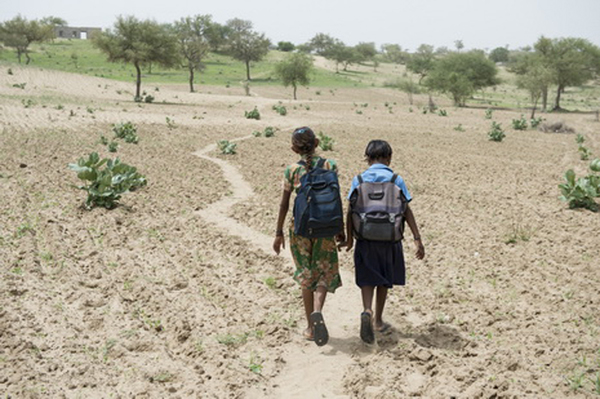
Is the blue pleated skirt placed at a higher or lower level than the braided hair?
lower

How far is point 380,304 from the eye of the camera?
4.86m

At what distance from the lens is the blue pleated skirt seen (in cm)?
447

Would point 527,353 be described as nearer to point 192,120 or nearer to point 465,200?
point 465,200

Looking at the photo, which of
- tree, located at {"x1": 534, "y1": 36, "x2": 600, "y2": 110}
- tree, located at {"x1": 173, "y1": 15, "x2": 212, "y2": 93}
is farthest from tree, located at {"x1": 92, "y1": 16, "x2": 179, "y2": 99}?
tree, located at {"x1": 534, "y1": 36, "x2": 600, "y2": 110}

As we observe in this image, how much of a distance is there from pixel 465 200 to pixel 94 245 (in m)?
7.01

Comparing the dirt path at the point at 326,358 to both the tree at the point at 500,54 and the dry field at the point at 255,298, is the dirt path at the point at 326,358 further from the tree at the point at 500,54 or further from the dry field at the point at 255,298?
the tree at the point at 500,54

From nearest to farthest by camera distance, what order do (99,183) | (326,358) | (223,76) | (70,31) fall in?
(326,358) < (99,183) < (223,76) < (70,31)

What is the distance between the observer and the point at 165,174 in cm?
1235

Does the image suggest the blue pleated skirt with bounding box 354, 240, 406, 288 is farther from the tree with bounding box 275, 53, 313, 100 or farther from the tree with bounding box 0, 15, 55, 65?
the tree with bounding box 0, 15, 55, 65

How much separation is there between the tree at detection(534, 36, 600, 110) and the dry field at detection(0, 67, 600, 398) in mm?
39045

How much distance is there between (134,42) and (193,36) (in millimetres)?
14374

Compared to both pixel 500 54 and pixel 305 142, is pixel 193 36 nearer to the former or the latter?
pixel 305 142

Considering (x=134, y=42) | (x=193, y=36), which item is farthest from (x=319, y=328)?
(x=193, y=36)

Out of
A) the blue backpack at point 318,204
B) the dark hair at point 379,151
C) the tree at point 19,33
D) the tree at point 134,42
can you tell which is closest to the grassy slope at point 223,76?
the tree at point 19,33
